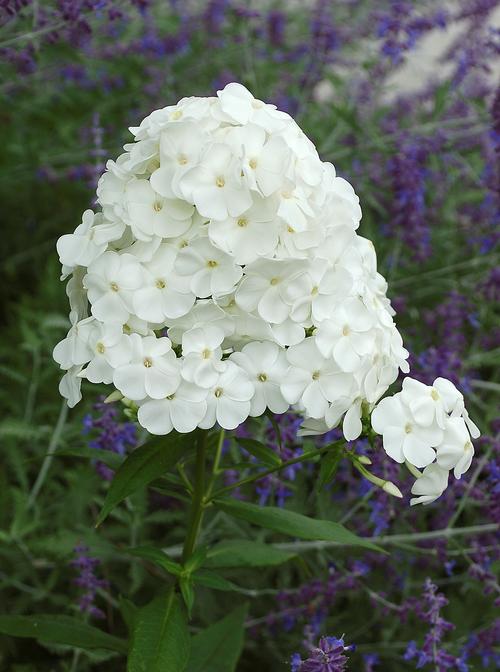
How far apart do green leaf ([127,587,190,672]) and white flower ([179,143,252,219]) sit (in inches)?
33.2

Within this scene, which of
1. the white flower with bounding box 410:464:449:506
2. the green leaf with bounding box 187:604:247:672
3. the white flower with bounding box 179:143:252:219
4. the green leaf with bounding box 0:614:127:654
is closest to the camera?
the white flower with bounding box 179:143:252:219

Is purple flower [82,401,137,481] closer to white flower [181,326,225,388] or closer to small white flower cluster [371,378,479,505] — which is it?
white flower [181,326,225,388]

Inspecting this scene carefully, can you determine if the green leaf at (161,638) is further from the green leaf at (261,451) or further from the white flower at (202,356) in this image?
the white flower at (202,356)

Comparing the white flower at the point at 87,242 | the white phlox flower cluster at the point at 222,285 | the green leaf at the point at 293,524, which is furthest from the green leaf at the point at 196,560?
the white flower at the point at 87,242

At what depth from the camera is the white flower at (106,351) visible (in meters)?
1.61

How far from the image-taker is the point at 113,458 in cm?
209

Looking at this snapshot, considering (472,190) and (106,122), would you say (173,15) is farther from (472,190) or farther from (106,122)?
(472,190)

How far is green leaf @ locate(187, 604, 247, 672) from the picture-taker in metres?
2.20

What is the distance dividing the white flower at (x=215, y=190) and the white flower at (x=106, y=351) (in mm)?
262

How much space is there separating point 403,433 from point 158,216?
590 mm

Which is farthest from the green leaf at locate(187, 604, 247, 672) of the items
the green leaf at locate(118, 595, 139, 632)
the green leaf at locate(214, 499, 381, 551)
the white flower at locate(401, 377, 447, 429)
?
the white flower at locate(401, 377, 447, 429)

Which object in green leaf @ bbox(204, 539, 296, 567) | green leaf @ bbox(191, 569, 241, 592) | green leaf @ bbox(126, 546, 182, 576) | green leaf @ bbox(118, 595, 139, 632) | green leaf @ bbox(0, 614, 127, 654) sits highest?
green leaf @ bbox(204, 539, 296, 567)

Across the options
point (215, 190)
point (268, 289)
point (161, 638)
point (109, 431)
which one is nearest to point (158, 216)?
point (215, 190)

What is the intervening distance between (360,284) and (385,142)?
227cm
